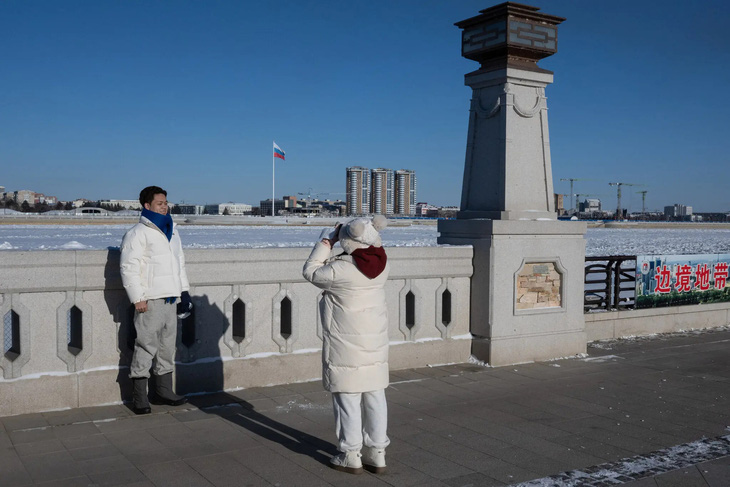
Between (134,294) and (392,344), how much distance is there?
304 cm

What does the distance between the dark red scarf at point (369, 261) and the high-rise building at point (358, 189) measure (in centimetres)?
11059

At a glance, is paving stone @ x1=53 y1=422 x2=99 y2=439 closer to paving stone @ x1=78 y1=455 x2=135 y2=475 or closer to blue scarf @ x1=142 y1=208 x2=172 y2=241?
paving stone @ x1=78 y1=455 x2=135 y2=475

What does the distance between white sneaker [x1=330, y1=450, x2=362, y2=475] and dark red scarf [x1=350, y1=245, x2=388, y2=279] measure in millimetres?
1157

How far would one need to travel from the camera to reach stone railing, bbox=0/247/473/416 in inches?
220

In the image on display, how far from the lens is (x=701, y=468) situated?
463 cm

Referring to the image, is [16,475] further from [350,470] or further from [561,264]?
[561,264]

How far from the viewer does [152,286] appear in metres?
5.56

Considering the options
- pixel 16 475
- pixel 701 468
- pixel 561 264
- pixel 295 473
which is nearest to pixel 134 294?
pixel 16 475

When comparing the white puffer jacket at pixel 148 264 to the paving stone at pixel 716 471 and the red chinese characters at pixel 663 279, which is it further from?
the red chinese characters at pixel 663 279

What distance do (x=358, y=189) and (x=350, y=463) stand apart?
376 ft

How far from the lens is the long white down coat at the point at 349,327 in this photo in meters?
4.34

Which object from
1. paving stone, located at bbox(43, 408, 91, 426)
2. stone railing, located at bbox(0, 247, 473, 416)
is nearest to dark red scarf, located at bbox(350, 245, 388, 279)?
stone railing, located at bbox(0, 247, 473, 416)

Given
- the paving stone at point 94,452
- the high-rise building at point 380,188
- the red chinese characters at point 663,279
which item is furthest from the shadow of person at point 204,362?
the high-rise building at point 380,188

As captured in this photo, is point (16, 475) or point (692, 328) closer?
point (16, 475)
